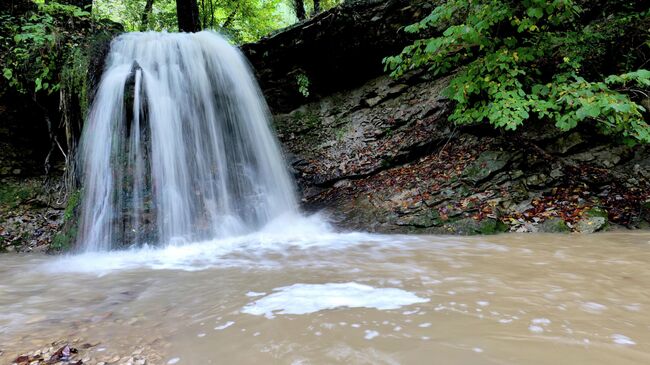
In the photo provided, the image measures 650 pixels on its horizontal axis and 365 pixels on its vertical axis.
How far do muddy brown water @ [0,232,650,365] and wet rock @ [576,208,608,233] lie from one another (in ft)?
0.85

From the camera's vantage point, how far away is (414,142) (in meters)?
7.37

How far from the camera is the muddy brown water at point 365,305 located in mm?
1893

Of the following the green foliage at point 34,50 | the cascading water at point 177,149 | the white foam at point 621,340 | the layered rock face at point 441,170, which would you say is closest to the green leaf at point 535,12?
the layered rock face at point 441,170

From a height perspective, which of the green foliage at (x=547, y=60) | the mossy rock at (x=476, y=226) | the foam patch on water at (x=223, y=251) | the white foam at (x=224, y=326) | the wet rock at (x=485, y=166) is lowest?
the foam patch on water at (x=223, y=251)

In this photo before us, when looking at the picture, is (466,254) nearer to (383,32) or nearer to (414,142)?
(414,142)

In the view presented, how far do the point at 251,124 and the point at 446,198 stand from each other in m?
4.23

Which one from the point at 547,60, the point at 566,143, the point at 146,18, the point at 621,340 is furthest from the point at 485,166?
the point at 146,18

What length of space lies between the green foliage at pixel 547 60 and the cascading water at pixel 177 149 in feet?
11.0

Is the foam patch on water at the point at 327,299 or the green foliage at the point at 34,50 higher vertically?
the green foliage at the point at 34,50

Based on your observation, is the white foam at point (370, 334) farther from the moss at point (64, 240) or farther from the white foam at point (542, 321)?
the moss at point (64, 240)

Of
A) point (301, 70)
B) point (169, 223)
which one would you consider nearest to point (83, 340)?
point (169, 223)

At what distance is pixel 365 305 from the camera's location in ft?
8.36

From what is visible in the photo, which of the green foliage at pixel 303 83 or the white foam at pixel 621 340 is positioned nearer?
the white foam at pixel 621 340

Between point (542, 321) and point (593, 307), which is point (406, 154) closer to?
point (593, 307)
